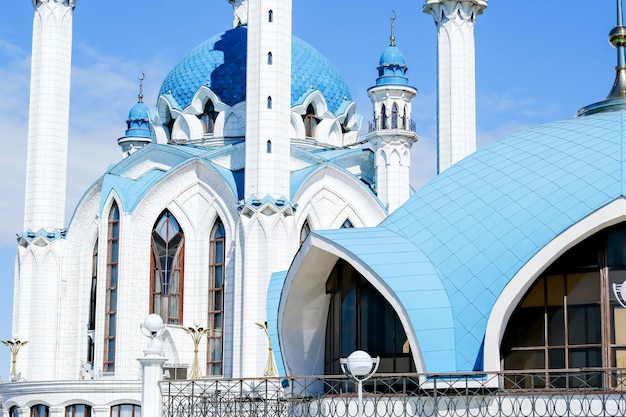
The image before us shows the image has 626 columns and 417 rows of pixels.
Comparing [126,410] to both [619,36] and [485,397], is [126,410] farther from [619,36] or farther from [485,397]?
[485,397]

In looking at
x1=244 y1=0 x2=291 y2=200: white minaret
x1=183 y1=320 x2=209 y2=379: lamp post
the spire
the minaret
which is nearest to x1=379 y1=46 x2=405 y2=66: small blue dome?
the minaret

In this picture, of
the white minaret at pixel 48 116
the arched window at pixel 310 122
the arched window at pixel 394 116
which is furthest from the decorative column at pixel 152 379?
the arched window at pixel 310 122

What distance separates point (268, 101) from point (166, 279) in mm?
6693

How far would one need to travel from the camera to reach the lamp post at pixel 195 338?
34312 mm

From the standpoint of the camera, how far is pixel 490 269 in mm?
18391

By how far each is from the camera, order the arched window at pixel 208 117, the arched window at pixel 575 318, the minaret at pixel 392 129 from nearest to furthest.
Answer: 1. the arched window at pixel 575 318
2. the minaret at pixel 392 129
3. the arched window at pixel 208 117

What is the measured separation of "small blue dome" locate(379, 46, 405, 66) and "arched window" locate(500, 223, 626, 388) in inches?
949

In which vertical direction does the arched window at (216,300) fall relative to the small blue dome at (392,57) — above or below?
below

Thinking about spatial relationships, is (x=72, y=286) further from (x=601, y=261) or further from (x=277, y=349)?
(x=601, y=261)

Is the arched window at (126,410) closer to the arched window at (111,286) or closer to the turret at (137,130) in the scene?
the arched window at (111,286)

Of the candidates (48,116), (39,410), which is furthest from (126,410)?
(48,116)

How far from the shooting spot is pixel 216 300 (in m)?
36.8

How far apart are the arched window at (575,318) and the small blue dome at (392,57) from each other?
24.1 metres

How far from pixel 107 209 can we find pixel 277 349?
16.2 metres
